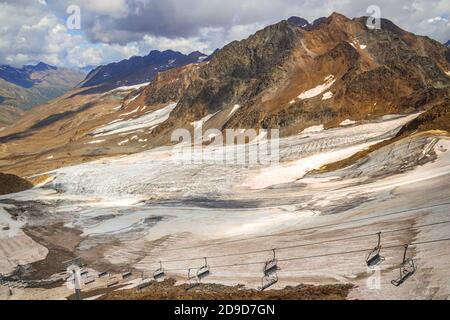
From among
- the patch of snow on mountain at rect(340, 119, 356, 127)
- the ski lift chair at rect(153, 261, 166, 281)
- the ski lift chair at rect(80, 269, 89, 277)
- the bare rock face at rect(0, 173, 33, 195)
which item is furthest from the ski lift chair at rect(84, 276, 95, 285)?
Result: the patch of snow on mountain at rect(340, 119, 356, 127)

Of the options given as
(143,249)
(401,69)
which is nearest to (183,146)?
(401,69)

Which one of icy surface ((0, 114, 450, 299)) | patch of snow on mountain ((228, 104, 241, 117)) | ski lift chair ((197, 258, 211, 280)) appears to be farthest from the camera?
patch of snow on mountain ((228, 104, 241, 117))

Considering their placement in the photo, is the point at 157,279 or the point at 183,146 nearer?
the point at 157,279

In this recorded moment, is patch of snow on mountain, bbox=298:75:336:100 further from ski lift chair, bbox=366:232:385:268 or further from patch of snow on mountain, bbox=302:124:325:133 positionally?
ski lift chair, bbox=366:232:385:268

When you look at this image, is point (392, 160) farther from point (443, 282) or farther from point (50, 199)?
point (50, 199)

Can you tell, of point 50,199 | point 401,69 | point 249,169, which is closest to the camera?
point 50,199

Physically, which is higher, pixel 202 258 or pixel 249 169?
pixel 249 169

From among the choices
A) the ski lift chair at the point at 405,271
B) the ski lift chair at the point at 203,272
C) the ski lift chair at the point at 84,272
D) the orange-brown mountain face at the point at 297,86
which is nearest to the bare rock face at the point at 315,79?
the orange-brown mountain face at the point at 297,86

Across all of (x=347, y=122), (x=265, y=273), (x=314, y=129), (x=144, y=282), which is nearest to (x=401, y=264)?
(x=265, y=273)
